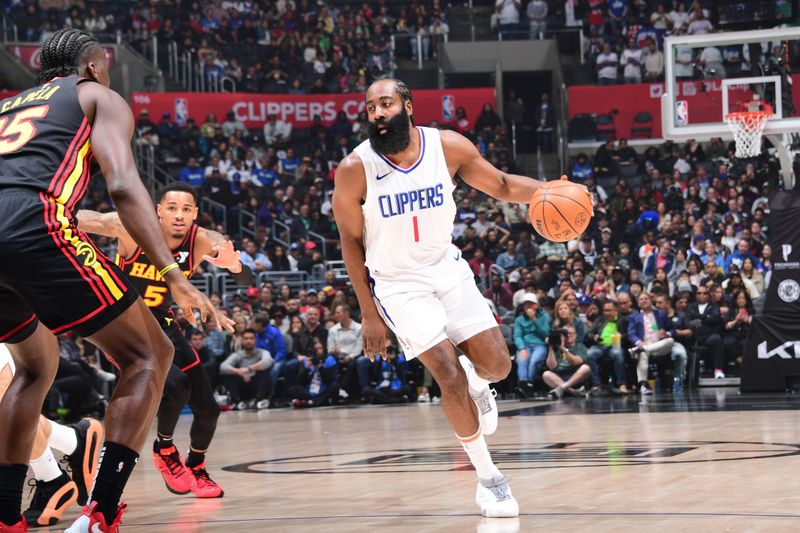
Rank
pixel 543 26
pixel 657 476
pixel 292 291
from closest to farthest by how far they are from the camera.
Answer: pixel 657 476 → pixel 292 291 → pixel 543 26

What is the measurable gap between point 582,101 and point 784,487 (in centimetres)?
1864

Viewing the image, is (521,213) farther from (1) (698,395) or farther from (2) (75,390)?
(2) (75,390)

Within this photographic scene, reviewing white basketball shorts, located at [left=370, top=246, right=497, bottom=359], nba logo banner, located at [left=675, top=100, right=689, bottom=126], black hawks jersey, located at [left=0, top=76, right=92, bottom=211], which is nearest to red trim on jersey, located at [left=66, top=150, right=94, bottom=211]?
black hawks jersey, located at [left=0, top=76, right=92, bottom=211]

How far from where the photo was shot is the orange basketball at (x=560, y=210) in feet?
18.9

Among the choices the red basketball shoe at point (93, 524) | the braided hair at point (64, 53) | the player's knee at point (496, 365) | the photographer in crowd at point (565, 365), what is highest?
the braided hair at point (64, 53)

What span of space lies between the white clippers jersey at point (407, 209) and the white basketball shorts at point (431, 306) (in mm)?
67

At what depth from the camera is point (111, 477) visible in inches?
161

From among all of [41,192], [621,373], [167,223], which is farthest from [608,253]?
[41,192]

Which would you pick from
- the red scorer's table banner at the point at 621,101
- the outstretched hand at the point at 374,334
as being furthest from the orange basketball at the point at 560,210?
the red scorer's table banner at the point at 621,101

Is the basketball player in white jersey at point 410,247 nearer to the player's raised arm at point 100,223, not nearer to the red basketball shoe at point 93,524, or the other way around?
the player's raised arm at point 100,223

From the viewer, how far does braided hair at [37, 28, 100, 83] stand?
451cm

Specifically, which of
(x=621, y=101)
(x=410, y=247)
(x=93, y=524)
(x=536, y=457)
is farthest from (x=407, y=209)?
(x=621, y=101)

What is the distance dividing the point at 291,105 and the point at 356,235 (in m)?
18.5

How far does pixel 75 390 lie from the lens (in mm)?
13852
